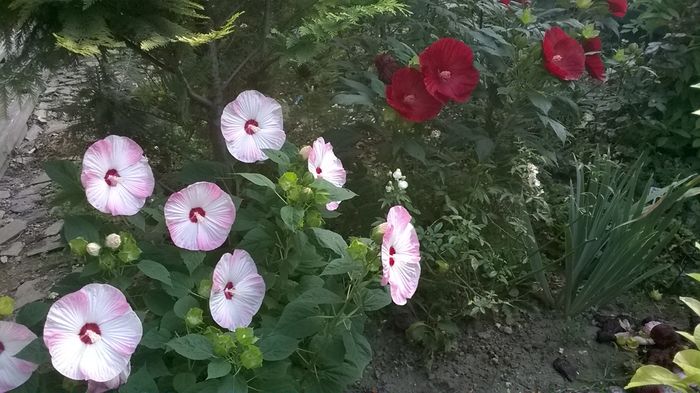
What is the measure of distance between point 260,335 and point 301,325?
0.32 ft

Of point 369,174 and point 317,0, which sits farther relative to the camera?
point 369,174

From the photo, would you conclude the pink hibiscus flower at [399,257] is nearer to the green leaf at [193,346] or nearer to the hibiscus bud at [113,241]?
the green leaf at [193,346]

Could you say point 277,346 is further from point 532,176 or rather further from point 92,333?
point 532,176

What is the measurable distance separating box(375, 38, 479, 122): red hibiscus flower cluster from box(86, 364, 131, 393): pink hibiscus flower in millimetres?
1012

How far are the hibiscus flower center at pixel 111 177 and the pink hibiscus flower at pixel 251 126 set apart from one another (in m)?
0.28

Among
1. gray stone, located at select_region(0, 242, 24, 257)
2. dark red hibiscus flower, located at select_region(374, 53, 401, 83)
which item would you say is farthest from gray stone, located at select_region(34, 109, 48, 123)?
dark red hibiscus flower, located at select_region(374, 53, 401, 83)

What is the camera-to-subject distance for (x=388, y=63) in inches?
81.0

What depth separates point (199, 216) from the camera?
5.05ft

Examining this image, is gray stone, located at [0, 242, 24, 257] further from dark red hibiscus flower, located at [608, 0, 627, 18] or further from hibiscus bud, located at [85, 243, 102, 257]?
dark red hibiscus flower, located at [608, 0, 627, 18]

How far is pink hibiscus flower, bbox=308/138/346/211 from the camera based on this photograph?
63.6 inches

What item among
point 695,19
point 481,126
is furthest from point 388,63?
point 695,19

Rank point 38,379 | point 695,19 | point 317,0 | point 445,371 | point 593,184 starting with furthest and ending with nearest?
point 695,19 → point 593,184 → point 445,371 → point 317,0 → point 38,379

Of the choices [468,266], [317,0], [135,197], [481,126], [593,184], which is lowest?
[468,266]

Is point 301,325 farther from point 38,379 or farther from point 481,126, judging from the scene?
point 481,126
